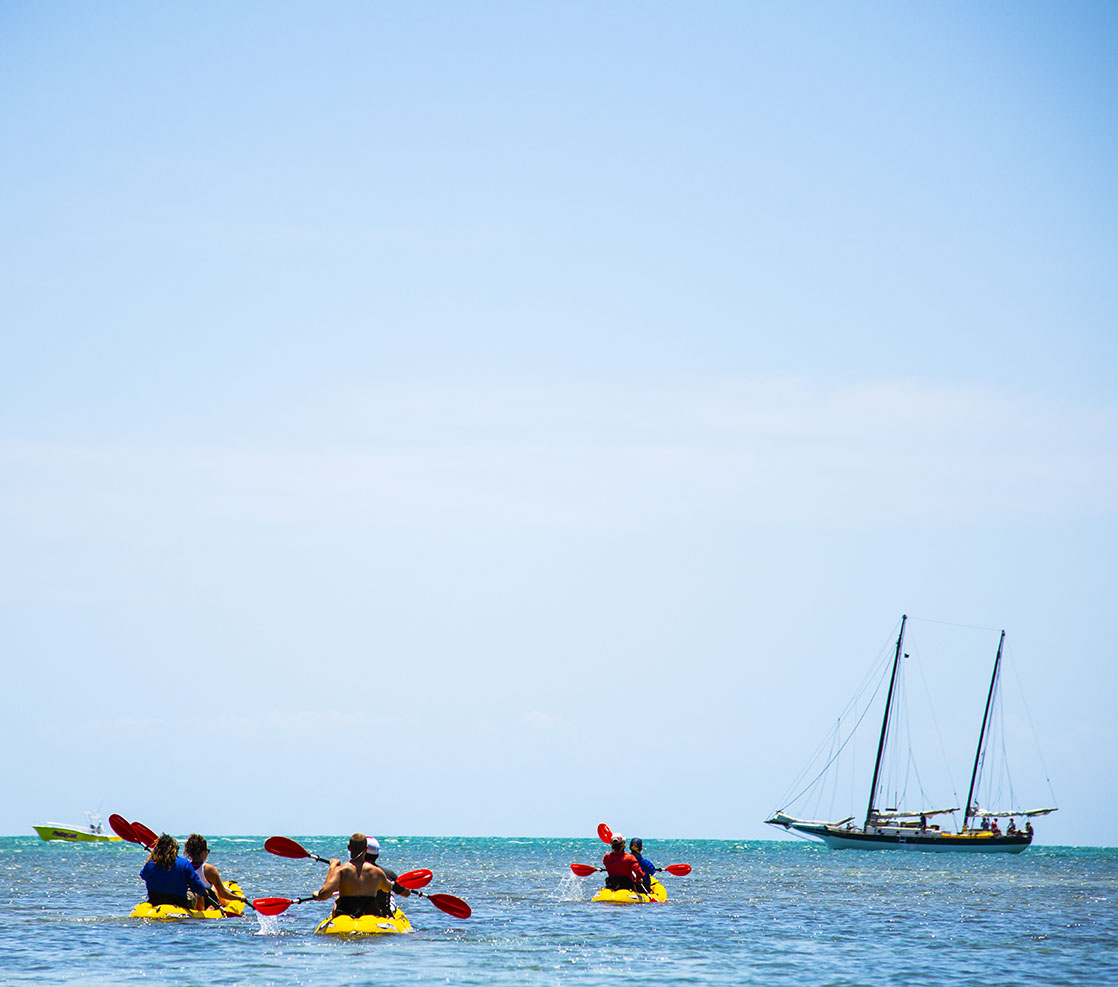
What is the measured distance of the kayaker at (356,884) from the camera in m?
21.4

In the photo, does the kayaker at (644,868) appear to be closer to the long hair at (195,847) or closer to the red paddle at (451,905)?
the red paddle at (451,905)

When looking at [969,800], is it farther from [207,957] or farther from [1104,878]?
[207,957]

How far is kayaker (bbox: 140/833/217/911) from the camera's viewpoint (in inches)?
889

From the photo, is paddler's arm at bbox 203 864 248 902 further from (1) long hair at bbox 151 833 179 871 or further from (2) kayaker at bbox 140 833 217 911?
(1) long hair at bbox 151 833 179 871

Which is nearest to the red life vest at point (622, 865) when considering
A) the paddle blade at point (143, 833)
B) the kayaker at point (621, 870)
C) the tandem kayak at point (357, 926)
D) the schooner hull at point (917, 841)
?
the kayaker at point (621, 870)

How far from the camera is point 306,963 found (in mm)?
19656

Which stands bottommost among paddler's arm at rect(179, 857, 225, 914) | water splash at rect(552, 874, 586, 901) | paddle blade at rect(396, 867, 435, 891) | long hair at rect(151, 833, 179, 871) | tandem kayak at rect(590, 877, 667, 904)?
water splash at rect(552, 874, 586, 901)

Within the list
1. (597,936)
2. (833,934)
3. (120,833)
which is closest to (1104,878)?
(833,934)

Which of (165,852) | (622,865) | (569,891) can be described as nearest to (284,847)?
(165,852)

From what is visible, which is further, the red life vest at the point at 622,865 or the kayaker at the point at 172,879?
the red life vest at the point at 622,865

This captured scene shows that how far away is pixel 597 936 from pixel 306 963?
6713 millimetres

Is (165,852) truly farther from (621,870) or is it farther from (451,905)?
(621,870)

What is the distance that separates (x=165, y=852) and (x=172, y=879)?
1.26 m

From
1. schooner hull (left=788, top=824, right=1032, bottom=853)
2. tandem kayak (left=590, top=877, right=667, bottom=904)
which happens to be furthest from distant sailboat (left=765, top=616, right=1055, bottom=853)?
tandem kayak (left=590, top=877, right=667, bottom=904)
